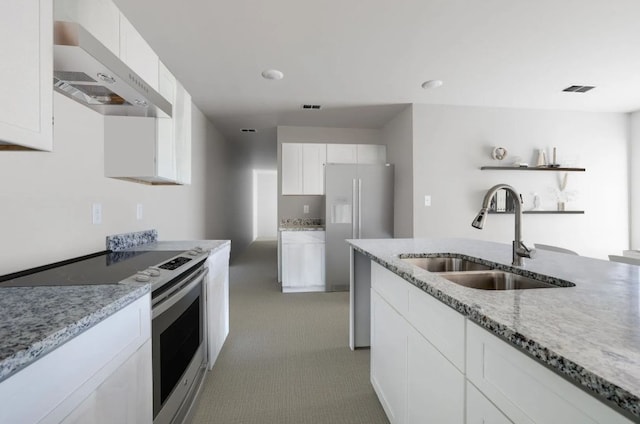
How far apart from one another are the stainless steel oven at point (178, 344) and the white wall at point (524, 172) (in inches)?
112

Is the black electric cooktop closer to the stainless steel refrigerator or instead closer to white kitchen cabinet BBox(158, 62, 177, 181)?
white kitchen cabinet BBox(158, 62, 177, 181)

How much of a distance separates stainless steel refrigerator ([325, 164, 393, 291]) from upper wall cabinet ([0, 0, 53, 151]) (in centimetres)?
316

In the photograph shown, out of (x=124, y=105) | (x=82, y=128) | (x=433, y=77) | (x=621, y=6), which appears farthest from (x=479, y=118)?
(x=82, y=128)

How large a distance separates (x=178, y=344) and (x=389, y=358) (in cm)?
108

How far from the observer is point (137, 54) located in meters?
2.15

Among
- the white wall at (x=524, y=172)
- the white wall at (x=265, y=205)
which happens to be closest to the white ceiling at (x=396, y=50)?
the white wall at (x=524, y=172)

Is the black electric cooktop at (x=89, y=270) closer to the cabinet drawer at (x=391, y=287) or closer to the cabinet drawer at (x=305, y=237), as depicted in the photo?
the cabinet drawer at (x=391, y=287)

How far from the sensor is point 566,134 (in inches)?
157

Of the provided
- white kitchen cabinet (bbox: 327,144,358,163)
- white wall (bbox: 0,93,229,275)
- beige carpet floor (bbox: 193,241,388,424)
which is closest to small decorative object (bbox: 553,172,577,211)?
white kitchen cabinet (bbox: 327,144,358,163)

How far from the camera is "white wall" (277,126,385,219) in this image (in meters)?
4.75

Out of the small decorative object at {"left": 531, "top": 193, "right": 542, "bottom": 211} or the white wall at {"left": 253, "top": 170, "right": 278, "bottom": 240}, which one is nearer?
the small decorative object at {"left": 531, "top": 193, "right": 542, "bottom": 211}

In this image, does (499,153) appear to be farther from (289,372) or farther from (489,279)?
(289,372)

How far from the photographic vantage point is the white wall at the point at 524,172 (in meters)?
3.77

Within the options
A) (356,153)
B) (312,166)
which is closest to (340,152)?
(356,153)
